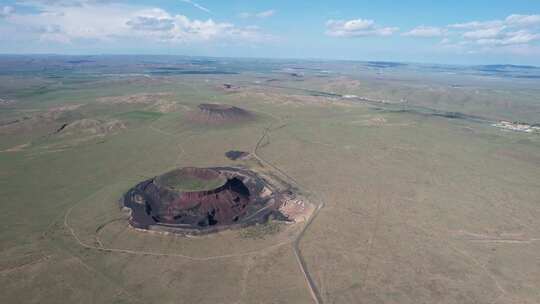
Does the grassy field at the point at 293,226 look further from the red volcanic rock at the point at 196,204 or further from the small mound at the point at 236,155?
the small mound at the point at 236,155

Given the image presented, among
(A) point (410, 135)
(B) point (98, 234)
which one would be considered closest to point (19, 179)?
(B) point (98, 234)

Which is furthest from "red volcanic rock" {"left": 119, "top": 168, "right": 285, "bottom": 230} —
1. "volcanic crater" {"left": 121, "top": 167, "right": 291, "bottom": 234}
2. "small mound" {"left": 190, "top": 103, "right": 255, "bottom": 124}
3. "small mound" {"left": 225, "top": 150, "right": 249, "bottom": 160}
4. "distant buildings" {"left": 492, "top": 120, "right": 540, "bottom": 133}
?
"distant buildings" {"left": 492, "top": 120, "right": 540, "bottom": 133}

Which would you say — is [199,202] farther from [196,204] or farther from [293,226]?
[293,226]

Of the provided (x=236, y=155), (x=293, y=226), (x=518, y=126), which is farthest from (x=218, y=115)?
(x=518, y=126)

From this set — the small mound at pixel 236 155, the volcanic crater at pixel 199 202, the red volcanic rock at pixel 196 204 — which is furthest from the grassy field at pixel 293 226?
the small mound at pixel 236 155

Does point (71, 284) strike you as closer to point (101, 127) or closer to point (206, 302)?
point (206, 302)

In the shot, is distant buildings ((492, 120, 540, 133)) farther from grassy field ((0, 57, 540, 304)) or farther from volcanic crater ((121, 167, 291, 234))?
volcanic crater ((121, 167, 291, 234))
